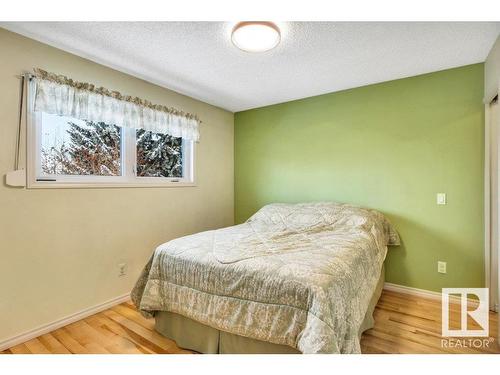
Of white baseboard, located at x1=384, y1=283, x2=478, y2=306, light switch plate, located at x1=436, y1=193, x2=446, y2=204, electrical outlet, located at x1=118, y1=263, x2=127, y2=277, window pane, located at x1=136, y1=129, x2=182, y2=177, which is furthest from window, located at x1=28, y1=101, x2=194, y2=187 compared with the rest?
light switch plate, located at x1=436, y1=193, x2=446, y2=204

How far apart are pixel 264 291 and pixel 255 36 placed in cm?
166

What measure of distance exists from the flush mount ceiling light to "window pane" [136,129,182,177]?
144cm

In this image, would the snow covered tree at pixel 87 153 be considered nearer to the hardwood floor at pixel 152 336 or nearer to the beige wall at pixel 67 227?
the beige wall at pixel 67 227

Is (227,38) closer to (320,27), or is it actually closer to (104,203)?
(320,27)

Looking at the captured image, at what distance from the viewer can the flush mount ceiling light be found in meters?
1.70

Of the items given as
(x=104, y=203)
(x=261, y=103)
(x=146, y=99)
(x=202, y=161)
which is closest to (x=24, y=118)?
(x=104, y=203)

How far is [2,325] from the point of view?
5.85 ft

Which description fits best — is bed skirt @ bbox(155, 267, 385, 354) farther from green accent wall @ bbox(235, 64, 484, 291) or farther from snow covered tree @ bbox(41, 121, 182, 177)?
snow covered tree @ bbox(41, 121, 182, 177)

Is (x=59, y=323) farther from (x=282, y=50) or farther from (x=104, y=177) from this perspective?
(x=282, y=50)

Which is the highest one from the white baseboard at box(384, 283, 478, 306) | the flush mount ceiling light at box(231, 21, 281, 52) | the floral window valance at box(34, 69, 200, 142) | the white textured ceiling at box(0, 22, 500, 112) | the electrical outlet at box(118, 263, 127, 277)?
the white textured ceiling at box(0, 22, 500, 112)

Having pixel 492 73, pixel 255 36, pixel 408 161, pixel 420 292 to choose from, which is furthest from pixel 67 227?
pixel 492 73

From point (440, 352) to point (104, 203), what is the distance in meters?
2.83

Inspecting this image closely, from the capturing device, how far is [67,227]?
2117mm

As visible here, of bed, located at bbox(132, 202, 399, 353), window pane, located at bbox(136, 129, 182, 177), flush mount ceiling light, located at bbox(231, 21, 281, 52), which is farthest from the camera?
window pane, located at bbox(136, 129, 182, 177)
